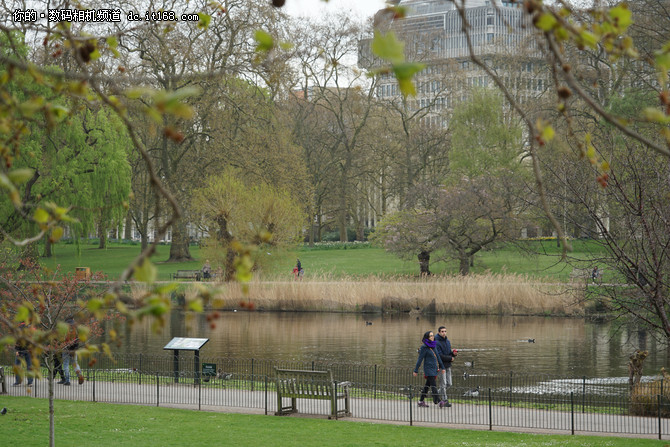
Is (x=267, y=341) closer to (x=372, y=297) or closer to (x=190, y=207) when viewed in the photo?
(x=372, y=297)

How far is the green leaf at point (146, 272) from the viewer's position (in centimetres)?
329

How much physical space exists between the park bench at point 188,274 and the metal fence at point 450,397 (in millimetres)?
26014

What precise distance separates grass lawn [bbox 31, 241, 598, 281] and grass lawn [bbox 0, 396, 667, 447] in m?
28.8

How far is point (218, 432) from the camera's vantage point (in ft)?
46.7

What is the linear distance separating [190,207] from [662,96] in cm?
4845

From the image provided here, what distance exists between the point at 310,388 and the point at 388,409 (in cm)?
170

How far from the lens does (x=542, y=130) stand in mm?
3830

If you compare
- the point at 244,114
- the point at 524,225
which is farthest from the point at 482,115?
the point at 244,114

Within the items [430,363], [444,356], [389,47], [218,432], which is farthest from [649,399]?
[389,47]

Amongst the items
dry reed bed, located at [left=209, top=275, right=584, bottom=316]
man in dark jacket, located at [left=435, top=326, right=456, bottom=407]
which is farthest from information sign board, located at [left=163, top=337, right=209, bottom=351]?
dry reed bed, located at [left=209, top=275, right=584, bottom=316]

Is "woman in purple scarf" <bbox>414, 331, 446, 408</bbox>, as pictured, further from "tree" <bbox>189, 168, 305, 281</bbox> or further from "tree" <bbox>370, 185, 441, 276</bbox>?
"tree" <bbox>370, 185, 441, 276</bbox>

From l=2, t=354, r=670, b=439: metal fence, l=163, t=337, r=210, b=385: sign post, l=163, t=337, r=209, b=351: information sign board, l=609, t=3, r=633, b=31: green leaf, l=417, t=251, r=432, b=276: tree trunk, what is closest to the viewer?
l=609, t=3, r=633, b=31: green leaf

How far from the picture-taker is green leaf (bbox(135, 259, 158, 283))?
329 centimetres

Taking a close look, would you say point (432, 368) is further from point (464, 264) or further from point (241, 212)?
point (464, 264)
